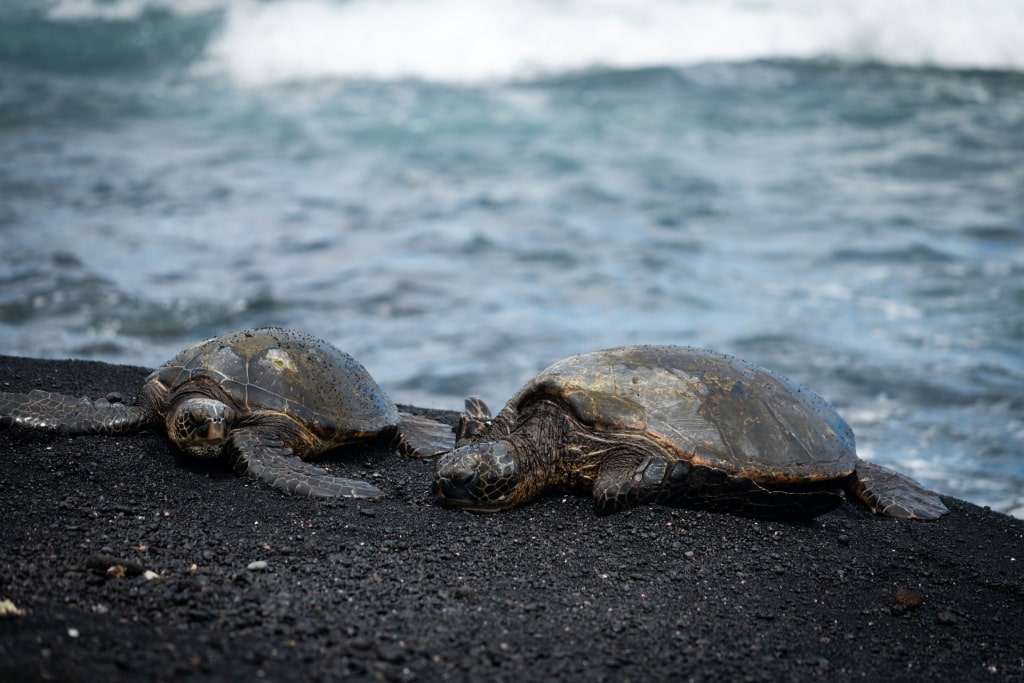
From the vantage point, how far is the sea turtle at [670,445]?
14.3ft

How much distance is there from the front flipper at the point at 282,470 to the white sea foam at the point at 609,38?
17.5 meters

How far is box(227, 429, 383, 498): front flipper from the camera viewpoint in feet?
14.1

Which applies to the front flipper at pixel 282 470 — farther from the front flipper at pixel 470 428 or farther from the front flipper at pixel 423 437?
the front flipper at pixel 470 428

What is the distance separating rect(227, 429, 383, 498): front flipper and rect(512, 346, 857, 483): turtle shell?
99 cm

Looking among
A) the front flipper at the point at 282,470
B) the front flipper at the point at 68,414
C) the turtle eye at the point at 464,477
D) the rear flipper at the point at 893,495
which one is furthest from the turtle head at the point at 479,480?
the rear flipper at the point at 893,495

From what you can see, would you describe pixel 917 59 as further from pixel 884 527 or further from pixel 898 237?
pixel 884 527

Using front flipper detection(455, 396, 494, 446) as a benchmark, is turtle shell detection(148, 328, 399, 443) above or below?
Result: above

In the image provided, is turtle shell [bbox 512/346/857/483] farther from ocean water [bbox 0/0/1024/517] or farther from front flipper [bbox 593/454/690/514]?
ocean water [bbox 0/0/1024/517]

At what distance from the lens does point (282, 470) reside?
4.40 metres

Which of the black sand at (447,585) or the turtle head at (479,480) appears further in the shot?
the turtle head at (479,480)

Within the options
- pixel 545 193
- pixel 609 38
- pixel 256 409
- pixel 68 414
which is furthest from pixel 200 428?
pixel 609 38

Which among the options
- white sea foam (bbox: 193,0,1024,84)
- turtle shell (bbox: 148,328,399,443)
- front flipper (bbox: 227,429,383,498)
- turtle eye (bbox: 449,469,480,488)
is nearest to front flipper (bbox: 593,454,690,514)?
turtle eye (bbox: 449,469,480,488)

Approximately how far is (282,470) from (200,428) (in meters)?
0.43

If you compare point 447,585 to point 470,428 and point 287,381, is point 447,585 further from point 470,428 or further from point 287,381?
point 287,381
